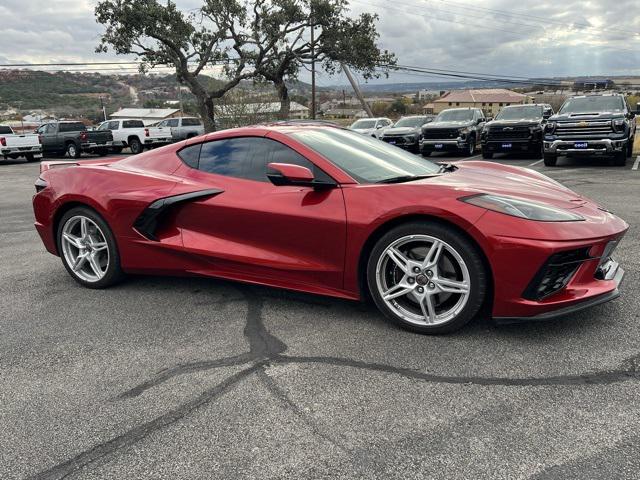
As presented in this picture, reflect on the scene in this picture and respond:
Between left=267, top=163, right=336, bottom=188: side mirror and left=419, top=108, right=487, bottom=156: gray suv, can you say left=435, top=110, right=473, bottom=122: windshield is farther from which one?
left=267, top=163, right=336, bottom=188: side mirror

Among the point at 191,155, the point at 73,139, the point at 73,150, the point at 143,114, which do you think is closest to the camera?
the point at 191,155

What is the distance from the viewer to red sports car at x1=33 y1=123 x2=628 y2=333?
3.04m

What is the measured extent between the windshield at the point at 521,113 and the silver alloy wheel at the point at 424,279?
1517 cm

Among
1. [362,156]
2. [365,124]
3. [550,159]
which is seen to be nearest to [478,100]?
[365,124]

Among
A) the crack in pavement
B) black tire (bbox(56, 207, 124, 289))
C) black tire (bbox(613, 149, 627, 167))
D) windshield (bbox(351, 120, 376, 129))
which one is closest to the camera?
the crack in pavement

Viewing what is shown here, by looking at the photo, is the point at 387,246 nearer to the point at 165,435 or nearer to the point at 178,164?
the point at 165,435

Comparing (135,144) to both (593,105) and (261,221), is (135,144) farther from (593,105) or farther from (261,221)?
(261,221)

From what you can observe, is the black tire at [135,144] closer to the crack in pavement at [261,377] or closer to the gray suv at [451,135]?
the gray suv at [451,135]

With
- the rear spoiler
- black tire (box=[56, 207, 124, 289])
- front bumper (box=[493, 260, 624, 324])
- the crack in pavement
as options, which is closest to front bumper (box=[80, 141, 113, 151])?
the rear spoiler

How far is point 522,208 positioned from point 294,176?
141 centimetres

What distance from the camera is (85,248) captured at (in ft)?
Answer: 14.8

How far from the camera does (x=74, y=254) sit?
4.64m

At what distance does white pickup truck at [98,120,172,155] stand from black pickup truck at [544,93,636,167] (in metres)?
21.4

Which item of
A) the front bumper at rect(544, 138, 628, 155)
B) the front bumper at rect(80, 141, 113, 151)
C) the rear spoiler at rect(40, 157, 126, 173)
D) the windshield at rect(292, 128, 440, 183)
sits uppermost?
the windshield at rect(292, 128, 440, 183)
